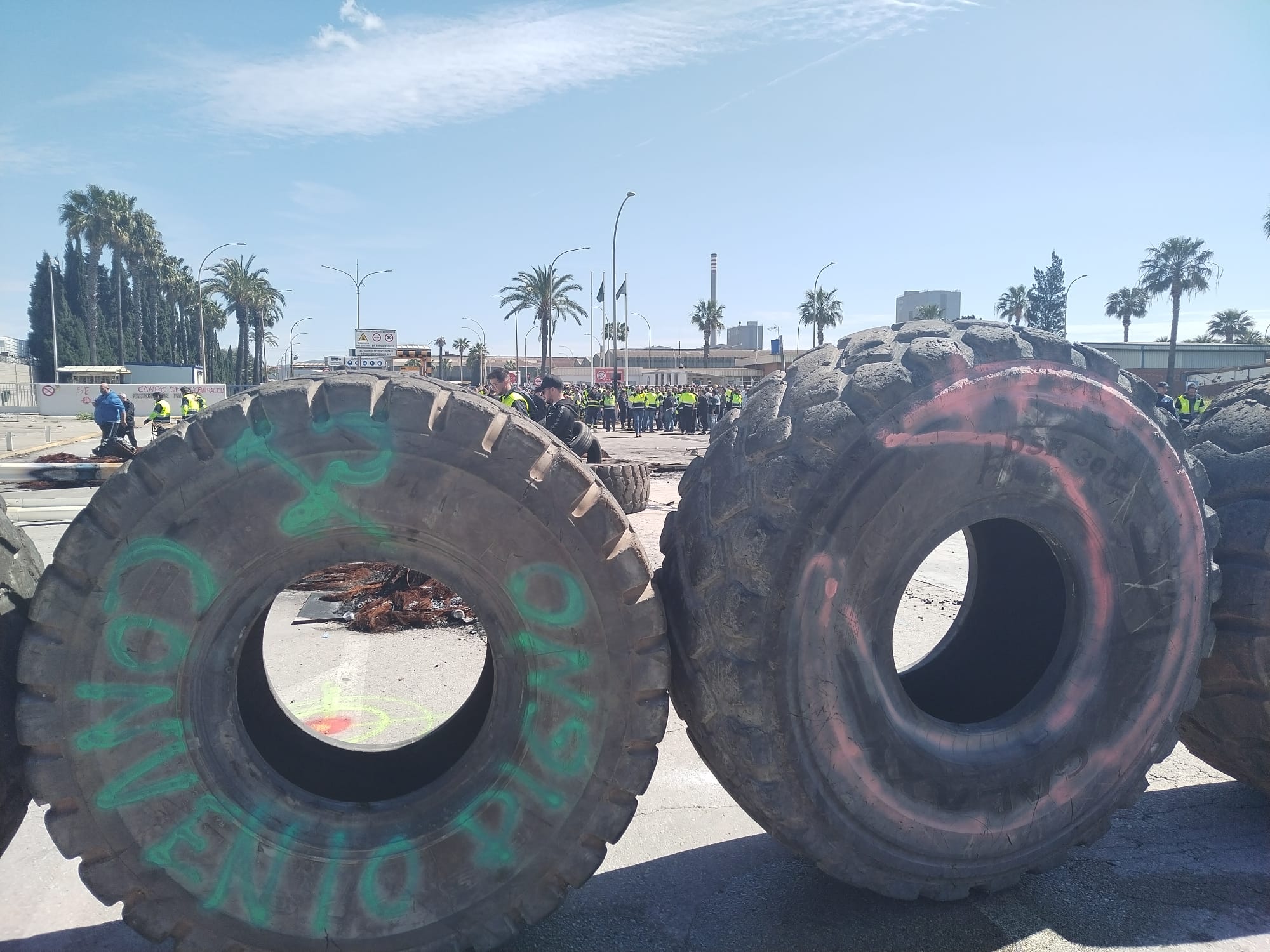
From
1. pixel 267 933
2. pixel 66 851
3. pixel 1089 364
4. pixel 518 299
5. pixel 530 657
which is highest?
pixel 518 299

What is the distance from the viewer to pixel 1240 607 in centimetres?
298

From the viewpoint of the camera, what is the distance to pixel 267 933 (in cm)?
215

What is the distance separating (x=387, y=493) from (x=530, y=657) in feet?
1.85

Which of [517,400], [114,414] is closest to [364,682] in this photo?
[517,400]

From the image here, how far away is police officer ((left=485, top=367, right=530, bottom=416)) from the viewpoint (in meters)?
11.1

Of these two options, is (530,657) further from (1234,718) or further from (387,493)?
(1234,718)

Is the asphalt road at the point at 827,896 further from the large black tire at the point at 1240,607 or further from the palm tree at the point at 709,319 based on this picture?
the palm tree at the point at 709,319

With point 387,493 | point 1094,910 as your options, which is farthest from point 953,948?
point 387,493

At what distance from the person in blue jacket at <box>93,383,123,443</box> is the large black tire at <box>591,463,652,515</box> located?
1584 centimetres

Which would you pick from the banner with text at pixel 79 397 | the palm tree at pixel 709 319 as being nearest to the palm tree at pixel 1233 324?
the palm tree at pixel 709 319

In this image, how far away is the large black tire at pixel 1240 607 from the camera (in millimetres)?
2975

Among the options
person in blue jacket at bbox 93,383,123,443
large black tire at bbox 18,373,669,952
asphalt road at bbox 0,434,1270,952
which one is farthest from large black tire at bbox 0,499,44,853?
person in blue jacket at bbox 93,383,123,443

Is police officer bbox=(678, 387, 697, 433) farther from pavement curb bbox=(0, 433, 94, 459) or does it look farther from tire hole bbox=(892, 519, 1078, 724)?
tire hole bbox=(892, 519, 1078, 724)

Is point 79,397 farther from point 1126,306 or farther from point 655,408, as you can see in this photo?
point 1126,306
